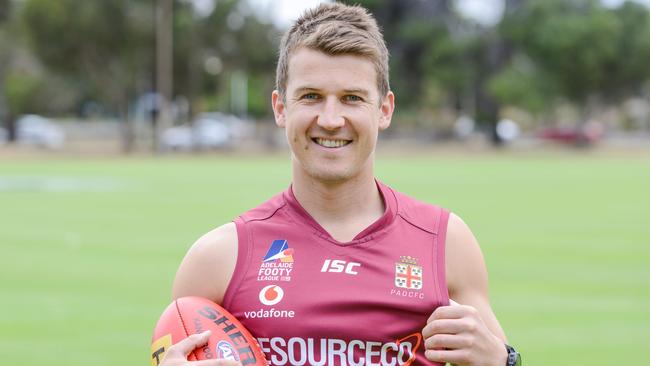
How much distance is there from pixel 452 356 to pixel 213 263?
81 centimetres

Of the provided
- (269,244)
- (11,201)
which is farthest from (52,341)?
(11,201)

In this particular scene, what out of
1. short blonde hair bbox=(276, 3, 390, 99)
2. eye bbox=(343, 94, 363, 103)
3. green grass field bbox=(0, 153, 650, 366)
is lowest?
green grass field bbox=(0, 153, 650, 366)

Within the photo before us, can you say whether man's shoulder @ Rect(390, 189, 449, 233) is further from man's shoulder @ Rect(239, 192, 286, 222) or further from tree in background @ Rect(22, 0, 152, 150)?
tree in background @ Rect(22, 0, 152, 150)

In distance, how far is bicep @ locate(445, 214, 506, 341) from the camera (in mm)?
3225

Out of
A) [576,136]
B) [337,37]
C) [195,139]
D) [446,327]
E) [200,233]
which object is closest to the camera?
[446,327]

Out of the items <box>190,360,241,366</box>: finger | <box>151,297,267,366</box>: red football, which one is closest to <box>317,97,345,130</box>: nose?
<box>151,297,267,366</box>: red football

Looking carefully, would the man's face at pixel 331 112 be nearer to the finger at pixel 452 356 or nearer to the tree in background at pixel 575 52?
the finger at pixel 452 356

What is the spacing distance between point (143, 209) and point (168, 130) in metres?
35.9

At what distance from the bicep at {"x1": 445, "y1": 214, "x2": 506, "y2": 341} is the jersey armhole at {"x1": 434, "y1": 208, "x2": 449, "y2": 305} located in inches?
0.7

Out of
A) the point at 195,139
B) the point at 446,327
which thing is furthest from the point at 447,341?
the point at 195,139

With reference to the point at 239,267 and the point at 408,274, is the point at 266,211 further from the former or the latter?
the point at 408,274

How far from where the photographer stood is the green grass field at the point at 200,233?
7609 millimetres

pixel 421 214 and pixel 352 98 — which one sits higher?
pixel 352 98

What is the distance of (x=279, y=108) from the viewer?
131 inches
